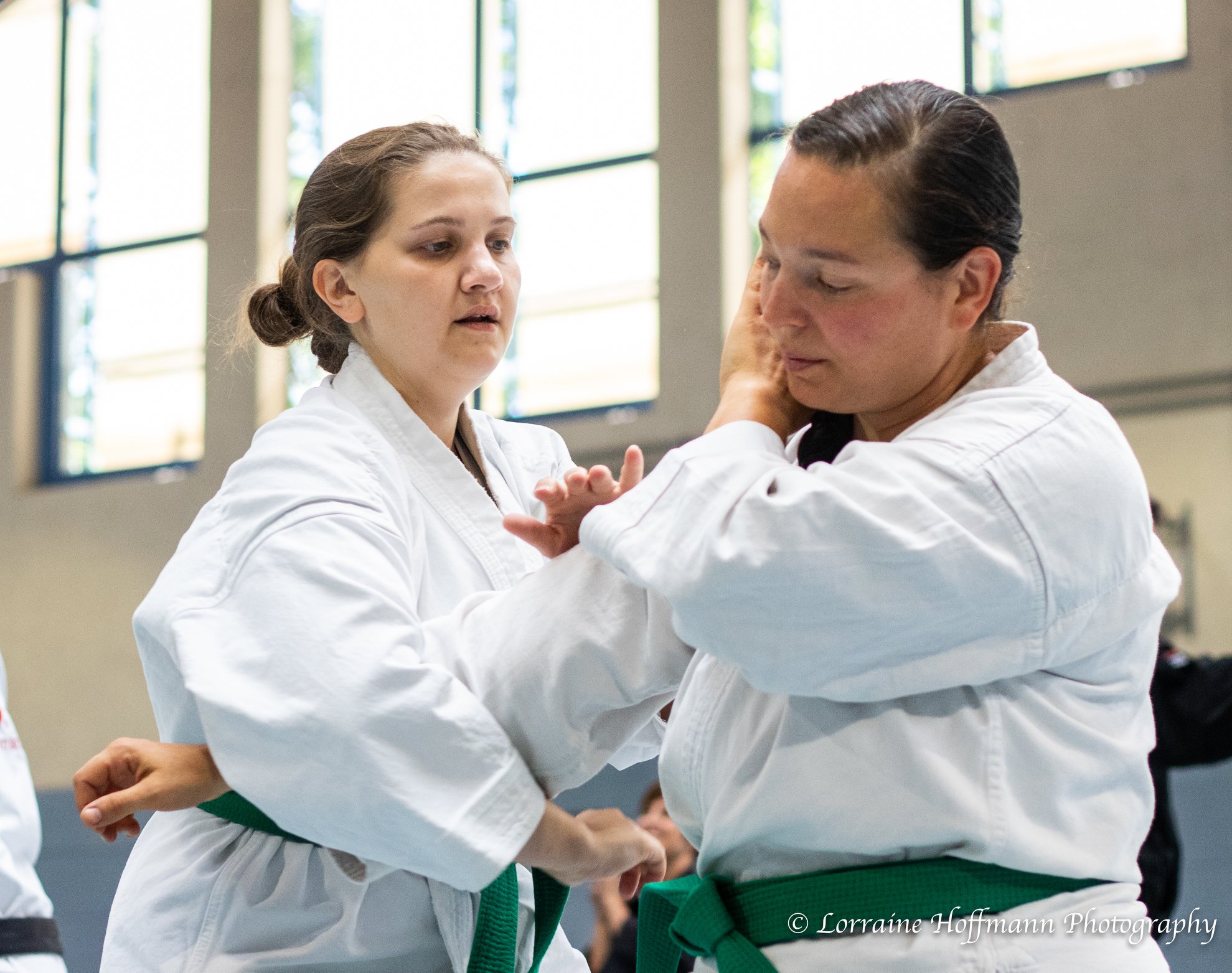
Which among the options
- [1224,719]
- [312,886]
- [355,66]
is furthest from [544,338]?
[312,886]

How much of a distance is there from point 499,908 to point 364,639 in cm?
37

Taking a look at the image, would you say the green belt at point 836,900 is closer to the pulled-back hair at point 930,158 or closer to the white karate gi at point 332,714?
the white karate gi at point 332,714

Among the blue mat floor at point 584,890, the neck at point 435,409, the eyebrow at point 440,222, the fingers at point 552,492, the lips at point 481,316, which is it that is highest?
the eyebrow at point 440,222

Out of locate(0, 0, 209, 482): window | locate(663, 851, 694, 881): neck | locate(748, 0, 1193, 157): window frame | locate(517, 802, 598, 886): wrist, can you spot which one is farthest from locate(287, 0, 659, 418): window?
locate(517, 802, 598, 886): wrist

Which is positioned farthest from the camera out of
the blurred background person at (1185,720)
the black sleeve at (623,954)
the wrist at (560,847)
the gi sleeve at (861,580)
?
the black sleeve at (623,954)

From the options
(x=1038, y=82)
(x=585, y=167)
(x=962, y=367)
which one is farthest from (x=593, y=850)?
(x=585, y=167)

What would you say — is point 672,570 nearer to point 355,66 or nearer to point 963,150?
point 963,150

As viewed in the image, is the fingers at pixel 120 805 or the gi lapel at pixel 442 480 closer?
the fingers at pixel 120 805

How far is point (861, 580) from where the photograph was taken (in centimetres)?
124

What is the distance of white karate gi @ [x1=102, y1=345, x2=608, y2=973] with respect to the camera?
139 cm

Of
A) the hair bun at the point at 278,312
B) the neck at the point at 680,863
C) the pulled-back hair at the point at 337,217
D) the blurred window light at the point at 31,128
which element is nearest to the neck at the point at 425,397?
the pulled-back hair at the point at 337,217

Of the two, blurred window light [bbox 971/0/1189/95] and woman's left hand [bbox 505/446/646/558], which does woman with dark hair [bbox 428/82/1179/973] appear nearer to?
woman's left hand [bbox 505/446/646/558]

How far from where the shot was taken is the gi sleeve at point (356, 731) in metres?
1.38

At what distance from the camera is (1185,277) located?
584cm
